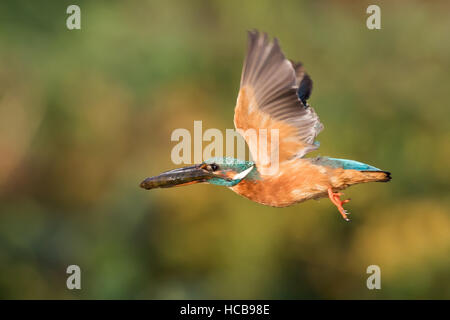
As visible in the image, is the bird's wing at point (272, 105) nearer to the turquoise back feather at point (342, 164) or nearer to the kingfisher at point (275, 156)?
the kingfisher at point (275, 156)

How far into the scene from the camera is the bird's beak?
201 centimetres

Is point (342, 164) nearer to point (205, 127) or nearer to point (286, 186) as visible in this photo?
point (286, 186)

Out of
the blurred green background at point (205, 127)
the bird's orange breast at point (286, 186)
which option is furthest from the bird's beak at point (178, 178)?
the blurred green background at point (205, 127)

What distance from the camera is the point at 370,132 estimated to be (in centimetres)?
521

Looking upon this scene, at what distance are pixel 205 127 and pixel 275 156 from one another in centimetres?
295

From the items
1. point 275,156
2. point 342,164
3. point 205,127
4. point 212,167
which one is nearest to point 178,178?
point 212,167

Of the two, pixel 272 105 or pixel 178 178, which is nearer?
pixel 272 105

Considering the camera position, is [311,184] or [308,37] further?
[308,37]

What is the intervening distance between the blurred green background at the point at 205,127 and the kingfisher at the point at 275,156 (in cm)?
263

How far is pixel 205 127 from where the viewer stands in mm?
5062

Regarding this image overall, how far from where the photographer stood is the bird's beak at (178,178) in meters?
2.01
